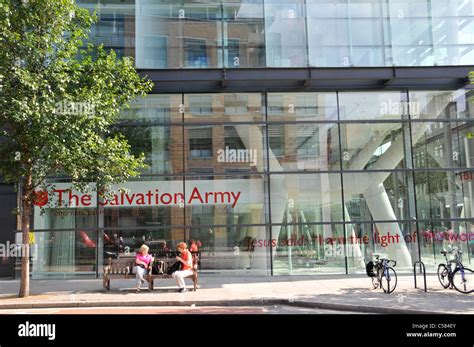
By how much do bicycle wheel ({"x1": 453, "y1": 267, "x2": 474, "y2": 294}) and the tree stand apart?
834 cm

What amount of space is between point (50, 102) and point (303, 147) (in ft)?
27.5

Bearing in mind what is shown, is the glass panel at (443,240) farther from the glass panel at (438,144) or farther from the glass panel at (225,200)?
the glass panel at (225,200)

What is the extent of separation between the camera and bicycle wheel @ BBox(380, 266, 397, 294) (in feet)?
34.4

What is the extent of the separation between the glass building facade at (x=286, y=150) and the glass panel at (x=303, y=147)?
0.12 feet

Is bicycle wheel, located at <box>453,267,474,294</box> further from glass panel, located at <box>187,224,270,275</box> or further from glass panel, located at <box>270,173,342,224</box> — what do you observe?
glass panel, located at <box>187,224,270,275</box>

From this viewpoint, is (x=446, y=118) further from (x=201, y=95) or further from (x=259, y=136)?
(x=201, y=95)

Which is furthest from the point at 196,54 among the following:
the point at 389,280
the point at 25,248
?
the point at 389,280

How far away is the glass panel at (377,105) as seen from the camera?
1588cm

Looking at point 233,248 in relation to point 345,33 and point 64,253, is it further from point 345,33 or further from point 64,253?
point 345,33
